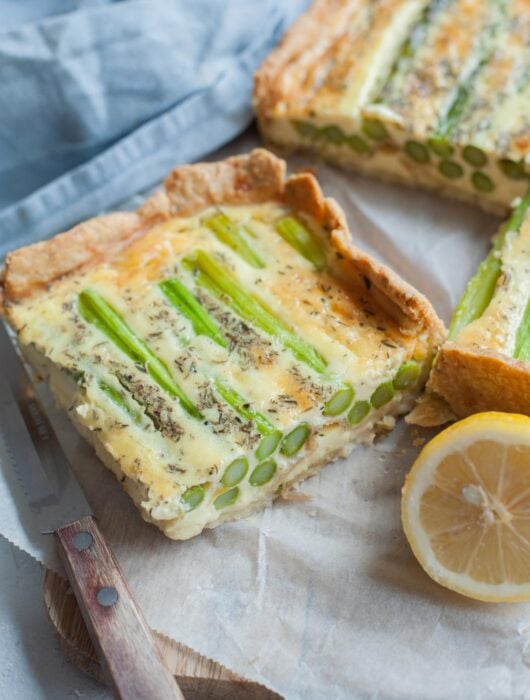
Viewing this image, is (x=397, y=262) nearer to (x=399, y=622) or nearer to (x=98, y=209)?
(x=98, y=209)

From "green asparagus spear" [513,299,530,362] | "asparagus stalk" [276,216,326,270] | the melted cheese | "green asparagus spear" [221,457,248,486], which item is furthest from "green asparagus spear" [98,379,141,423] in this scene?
"green asparagus spear" [513,299,530,362]

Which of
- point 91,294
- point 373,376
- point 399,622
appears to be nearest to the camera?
point 399,622

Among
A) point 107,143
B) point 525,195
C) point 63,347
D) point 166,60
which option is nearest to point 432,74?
point 525,195

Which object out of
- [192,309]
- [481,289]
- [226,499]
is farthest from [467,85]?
[226,499]

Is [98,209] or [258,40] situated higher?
[258,40]

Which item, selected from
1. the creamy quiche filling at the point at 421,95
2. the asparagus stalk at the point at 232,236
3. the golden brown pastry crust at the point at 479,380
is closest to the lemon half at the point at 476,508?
the golden brown pastry crust at the point at 479,380

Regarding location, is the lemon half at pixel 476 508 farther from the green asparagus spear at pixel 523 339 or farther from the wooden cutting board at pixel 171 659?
the wooden cutting board at pixel 171 659

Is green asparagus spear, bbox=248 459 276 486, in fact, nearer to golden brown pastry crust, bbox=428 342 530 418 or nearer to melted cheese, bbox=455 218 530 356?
golden brown pastry crust, bbox=428 342 530 418

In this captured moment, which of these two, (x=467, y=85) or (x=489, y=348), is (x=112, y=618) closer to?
(x=489, y=348)
